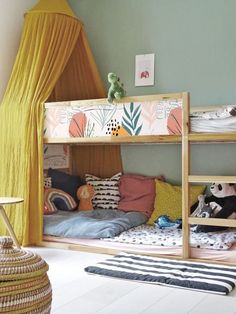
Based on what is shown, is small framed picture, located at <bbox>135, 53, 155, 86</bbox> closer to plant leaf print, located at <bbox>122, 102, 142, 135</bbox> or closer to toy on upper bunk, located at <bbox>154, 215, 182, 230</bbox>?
plant leaf print, located at <bbox>122, 102, 142, 135</bbox>

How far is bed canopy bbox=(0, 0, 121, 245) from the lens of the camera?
3.72m

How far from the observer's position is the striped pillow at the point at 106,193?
173 inches

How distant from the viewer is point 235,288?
8.41 ft

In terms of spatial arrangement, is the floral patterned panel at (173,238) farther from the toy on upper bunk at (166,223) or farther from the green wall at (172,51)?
the green wall at (172,51)

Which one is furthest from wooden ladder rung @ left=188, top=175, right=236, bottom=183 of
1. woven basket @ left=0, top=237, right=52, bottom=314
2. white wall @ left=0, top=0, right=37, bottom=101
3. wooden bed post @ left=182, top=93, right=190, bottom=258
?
white wall @ left=0, top=0, right=37, bottom=101

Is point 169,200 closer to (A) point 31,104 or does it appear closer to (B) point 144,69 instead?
(B) point 144,69

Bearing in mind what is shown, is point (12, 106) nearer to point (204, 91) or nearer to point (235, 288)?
point (204, 91)

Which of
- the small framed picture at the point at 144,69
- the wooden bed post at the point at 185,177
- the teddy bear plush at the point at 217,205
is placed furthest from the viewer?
the small framed picture at the point at 144,69

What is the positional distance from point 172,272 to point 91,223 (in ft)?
3.54

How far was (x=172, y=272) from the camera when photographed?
2.77 m

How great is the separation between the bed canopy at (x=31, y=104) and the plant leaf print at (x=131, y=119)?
799 mm

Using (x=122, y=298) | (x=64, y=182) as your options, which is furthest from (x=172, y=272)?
(x=64, y=182)

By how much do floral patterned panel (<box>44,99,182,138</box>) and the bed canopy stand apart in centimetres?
16

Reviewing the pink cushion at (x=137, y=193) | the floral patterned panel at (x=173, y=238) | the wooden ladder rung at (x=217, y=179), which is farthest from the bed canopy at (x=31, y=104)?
the wooden ladder rung at (x=217, y=179)
